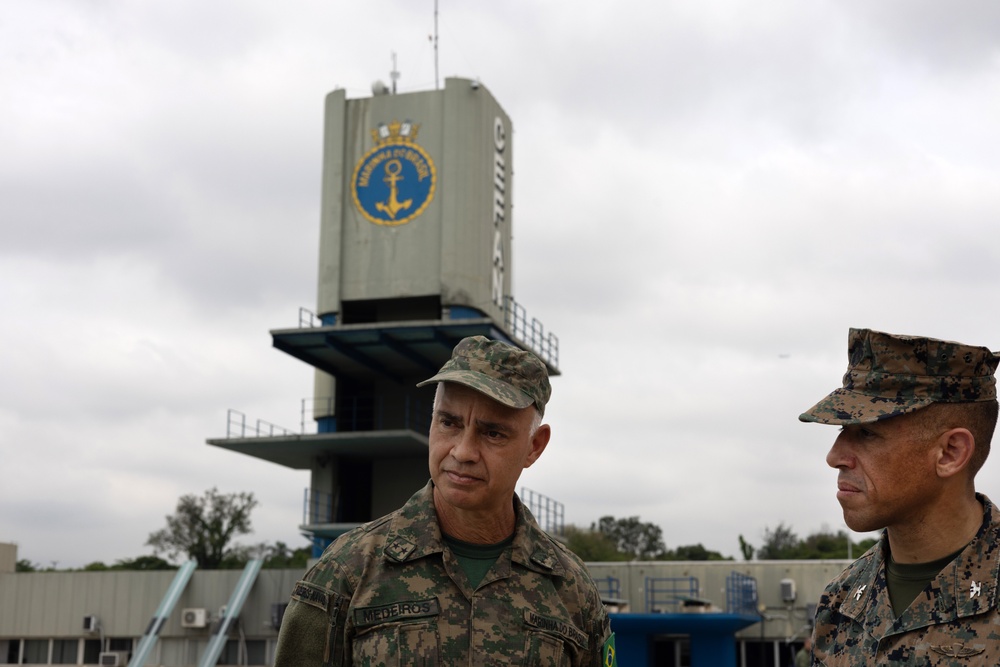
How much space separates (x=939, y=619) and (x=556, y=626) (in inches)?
55.0

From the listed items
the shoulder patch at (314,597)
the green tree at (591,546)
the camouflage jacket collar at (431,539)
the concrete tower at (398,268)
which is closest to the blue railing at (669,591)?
the concrete tower at (398,268)

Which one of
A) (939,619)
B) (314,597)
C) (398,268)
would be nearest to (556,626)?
(314,597)

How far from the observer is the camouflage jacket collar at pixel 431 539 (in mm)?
4418

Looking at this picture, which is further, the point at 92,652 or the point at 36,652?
the point at 36,652

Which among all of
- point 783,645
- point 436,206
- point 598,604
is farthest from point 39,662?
point 598,604

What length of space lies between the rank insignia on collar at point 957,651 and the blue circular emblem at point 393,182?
1216 inches

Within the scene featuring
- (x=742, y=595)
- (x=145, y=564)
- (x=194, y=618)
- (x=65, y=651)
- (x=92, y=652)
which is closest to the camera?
(x=742, y=595)

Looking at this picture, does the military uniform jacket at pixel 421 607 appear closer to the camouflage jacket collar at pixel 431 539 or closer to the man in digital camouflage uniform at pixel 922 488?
the camouflage jacket collar at pixel 431 539

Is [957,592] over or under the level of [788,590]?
under

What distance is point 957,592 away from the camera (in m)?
3.80

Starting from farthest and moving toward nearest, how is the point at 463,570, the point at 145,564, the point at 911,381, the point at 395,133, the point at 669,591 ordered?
the point at 145,564 → the point at 395,133 → the point at 669,591 → the point at 463,570 → the point at 911,381

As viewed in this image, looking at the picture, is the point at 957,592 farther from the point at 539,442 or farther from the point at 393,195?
the point at 393,195

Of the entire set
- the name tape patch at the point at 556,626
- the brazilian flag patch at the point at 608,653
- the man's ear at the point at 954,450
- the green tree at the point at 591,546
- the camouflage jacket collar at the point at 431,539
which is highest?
the green tree at the point at 591,546

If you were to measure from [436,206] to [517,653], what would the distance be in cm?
3008
